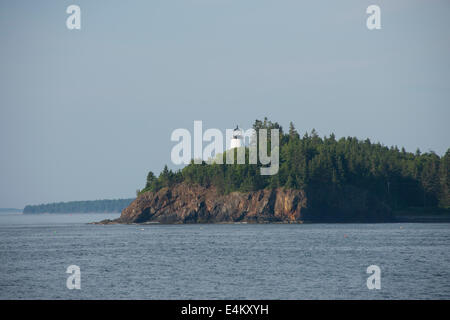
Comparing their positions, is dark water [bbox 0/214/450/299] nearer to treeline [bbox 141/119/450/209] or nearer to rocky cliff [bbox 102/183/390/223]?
rocky cliff [bbox 102/183/390/223]

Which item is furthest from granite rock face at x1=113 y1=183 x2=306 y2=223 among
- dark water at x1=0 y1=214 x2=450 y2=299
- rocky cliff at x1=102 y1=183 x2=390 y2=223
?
dark water at x1=0 y1=214 x2=450 y2=299

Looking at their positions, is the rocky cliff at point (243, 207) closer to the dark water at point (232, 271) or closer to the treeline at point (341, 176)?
the treeline at point (341, 176)

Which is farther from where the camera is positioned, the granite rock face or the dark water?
the granite rock face

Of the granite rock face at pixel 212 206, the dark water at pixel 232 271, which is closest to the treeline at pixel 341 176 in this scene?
the granite rock face at pixel 212 206

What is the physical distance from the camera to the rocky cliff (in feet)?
564

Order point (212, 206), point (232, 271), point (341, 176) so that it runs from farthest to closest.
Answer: point (212, 206)
point (341, 176)
point (232, 271)

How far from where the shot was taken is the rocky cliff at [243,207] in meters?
172

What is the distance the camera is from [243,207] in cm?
A: 18138

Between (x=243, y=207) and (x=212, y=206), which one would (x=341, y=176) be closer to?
(x=243, y=207)

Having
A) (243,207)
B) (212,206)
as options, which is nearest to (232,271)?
(243,207)

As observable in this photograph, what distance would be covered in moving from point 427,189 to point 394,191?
10692mm

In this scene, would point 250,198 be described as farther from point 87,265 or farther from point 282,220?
point 87,265

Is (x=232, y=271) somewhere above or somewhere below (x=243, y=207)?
below
